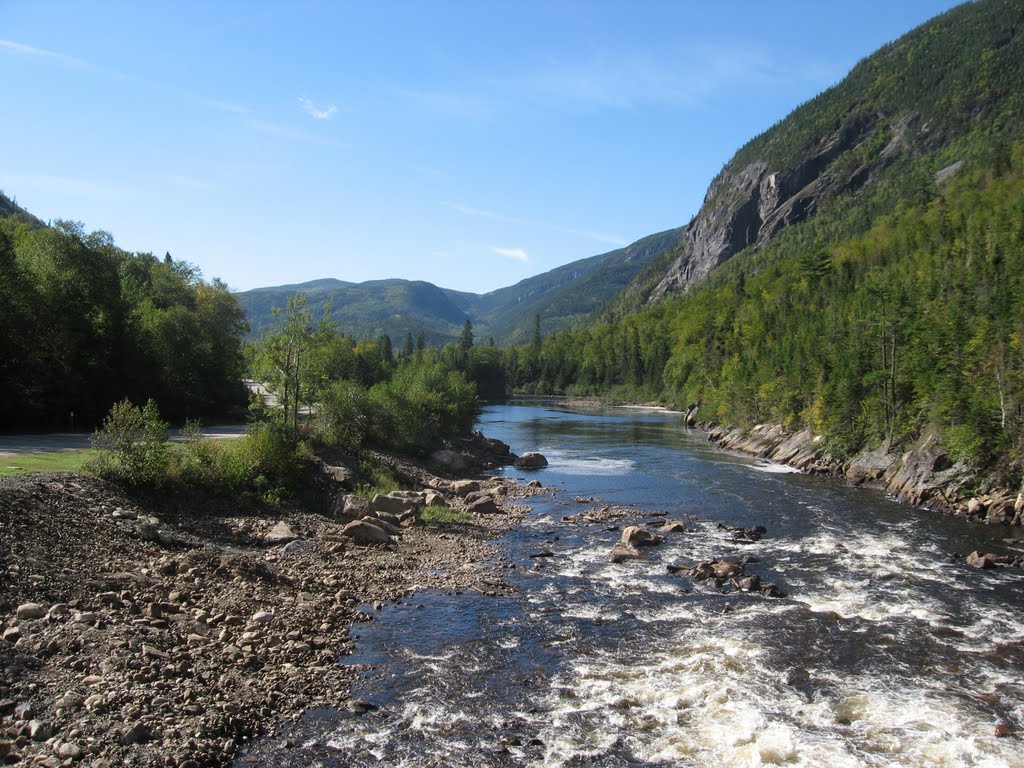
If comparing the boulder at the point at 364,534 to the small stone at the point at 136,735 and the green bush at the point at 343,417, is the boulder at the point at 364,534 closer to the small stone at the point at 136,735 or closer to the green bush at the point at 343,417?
the green bush at the point at 343,417

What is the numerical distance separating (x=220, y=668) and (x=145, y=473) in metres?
12.9

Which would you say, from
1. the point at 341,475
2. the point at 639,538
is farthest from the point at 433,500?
the point at 639,538

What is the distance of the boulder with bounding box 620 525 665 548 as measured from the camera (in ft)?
91.5

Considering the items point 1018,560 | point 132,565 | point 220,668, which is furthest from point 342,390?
point 1018,560

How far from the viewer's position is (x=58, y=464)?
24422 mm

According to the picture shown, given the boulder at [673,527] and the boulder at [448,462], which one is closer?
the boulder at [673,527]

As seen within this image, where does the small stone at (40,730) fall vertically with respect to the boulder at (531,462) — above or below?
above

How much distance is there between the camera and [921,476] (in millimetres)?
40344

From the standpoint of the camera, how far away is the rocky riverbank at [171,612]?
11422 millimetres

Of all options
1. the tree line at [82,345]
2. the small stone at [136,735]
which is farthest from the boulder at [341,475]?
the small stone at [136,735]

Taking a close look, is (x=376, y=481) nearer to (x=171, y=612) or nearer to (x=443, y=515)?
(x=443, y=515)

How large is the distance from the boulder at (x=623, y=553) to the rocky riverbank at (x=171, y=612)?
4.74 m

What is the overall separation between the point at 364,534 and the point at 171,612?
10.4 metres

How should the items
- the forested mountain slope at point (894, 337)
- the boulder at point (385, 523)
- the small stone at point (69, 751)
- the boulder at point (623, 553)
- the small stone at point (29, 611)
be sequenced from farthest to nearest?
the forested mountain slope at point (894, 337)
the boulder at point (385, 523)
the boulder at point (623, 553)
the small stone at point (29, 611)
the small stone at point (69, 751)
